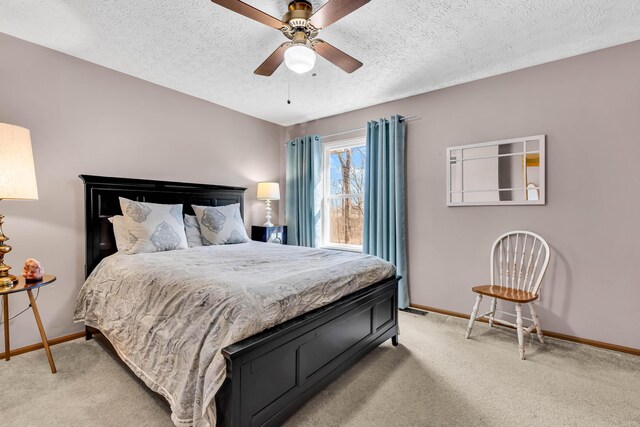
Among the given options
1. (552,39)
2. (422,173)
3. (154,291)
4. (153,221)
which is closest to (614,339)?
(422,173)

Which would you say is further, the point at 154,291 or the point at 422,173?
Answer: the point at 422,173

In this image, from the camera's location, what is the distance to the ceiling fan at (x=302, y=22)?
1.70 meters

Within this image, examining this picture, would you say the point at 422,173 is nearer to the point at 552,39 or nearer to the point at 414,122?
the point at 414,122

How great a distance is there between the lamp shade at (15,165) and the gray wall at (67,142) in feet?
1.98

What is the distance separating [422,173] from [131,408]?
3291 millimetres

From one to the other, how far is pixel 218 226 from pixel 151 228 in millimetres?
729

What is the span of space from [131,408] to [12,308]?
5.17 ft

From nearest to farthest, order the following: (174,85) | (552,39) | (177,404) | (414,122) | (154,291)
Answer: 1. (177,404)
2. (154,291)
3. (552,39)
4. (174,85)
5. (414,122)

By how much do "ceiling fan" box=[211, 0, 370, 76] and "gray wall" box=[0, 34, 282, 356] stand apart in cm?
181

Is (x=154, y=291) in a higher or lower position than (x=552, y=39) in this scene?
lower

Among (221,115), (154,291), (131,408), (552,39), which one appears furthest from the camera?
(221,115)

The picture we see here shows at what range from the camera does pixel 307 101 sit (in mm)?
3812

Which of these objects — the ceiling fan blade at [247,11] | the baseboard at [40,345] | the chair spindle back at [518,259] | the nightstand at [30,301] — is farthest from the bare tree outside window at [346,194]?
the nightstand at [30,301]

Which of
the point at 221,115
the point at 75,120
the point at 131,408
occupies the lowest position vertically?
the point at 131,408
